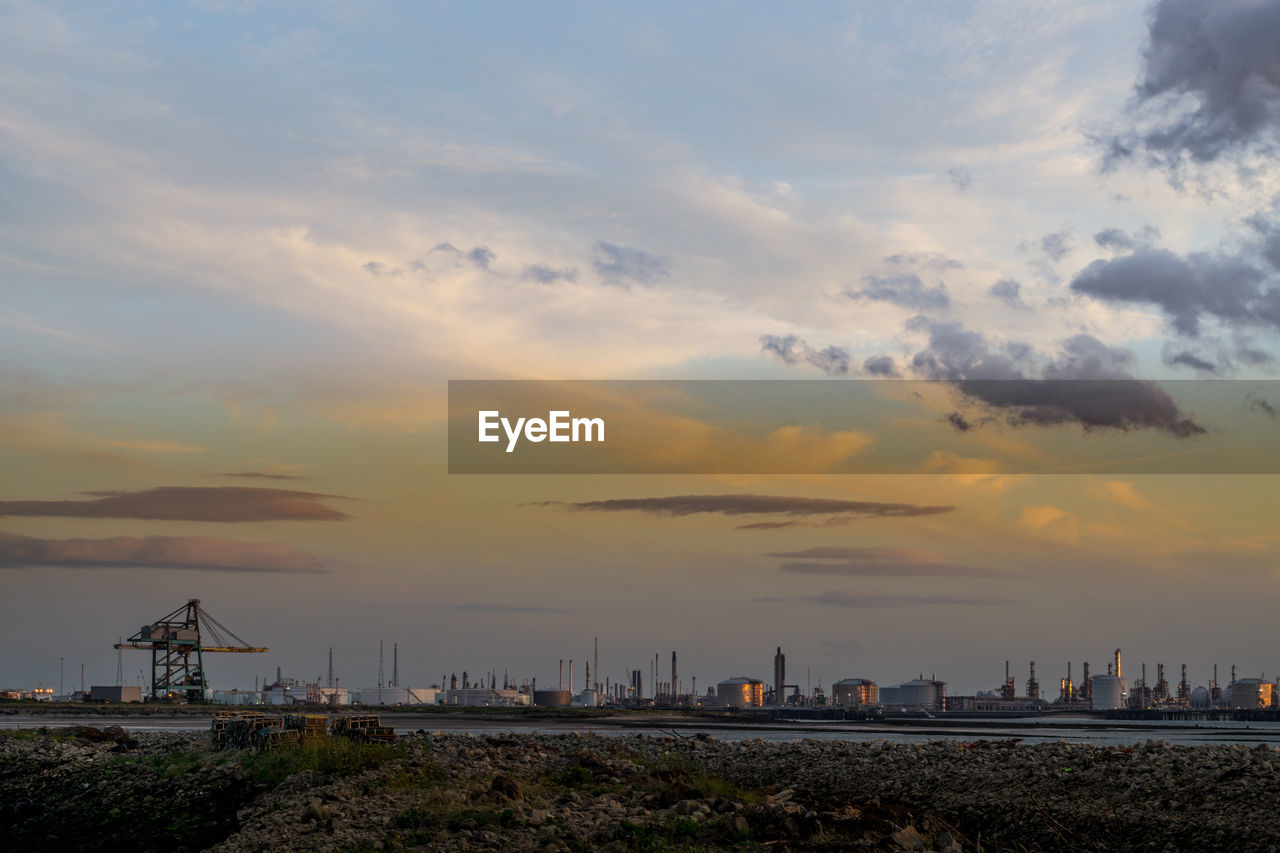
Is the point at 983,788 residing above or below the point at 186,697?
above

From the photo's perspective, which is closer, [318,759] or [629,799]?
[629,799]

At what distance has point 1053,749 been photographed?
4756cm

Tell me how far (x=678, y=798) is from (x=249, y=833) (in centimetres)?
1338

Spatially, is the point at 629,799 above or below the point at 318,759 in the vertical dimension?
below

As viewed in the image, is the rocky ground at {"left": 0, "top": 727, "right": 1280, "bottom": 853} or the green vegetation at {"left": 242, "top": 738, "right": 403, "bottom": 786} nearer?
the rocky ground at {"left": 0, "top": 727, "right": 1280, "bottom": 853}

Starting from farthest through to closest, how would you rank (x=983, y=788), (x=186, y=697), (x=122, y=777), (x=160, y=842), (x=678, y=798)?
1. (x=186, y=697)
2. (x=122, y=777)
3. (x=983, y=788)
4. (x=678, y=798)
5. (x=160, y=842)

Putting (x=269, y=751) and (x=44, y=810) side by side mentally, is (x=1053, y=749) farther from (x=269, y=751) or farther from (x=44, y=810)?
(x=44, y=810)

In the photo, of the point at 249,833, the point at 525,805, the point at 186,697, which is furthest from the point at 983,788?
the point at 186,697

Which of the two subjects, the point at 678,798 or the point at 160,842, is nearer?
the point at 160,842

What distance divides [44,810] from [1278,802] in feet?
138

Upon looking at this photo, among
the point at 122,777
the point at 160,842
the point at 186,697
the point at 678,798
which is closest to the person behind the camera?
the point at 160,842

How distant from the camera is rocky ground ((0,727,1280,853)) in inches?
1205

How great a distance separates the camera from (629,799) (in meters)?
37.6

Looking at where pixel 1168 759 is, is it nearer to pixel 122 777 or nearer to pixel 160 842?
pixel 160 842
